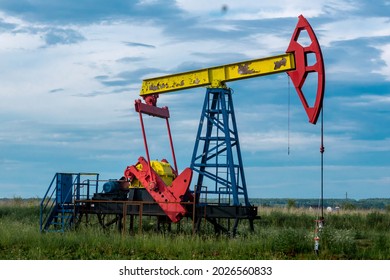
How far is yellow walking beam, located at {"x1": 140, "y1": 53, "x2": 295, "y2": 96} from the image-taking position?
18422 millimetres

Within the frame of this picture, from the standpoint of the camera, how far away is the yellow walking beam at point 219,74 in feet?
60.4

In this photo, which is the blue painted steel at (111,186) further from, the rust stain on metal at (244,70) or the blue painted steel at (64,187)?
the rust stain on metal at (244,70)

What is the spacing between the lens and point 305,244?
1581 centimetres

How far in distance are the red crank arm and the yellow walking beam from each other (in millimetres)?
180

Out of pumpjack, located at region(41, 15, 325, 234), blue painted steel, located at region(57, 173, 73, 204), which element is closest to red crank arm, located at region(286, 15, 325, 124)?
pumpjack, located at region(41, 15, 325, 234)

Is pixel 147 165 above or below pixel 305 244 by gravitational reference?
above

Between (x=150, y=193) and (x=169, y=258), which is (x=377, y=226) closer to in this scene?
(x=150, y=193)

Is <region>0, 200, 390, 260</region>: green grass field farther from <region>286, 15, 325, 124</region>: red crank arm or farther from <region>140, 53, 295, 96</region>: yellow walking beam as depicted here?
<region>140, 53, 295, 96</region>: yellow walking beam

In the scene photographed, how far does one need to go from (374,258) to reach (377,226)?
9763 mm

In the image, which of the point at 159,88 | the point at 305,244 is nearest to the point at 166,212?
the point at 159,88

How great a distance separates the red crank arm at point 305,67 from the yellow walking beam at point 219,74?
0.59 ft

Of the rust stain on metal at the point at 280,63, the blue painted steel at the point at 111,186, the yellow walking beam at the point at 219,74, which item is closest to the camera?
the rust stain on metal at the point at 280,63

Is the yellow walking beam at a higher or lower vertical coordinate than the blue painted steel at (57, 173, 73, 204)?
higher

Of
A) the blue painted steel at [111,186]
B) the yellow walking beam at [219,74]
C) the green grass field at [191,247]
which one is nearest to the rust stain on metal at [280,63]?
the yellow walking beam at [219,74]
